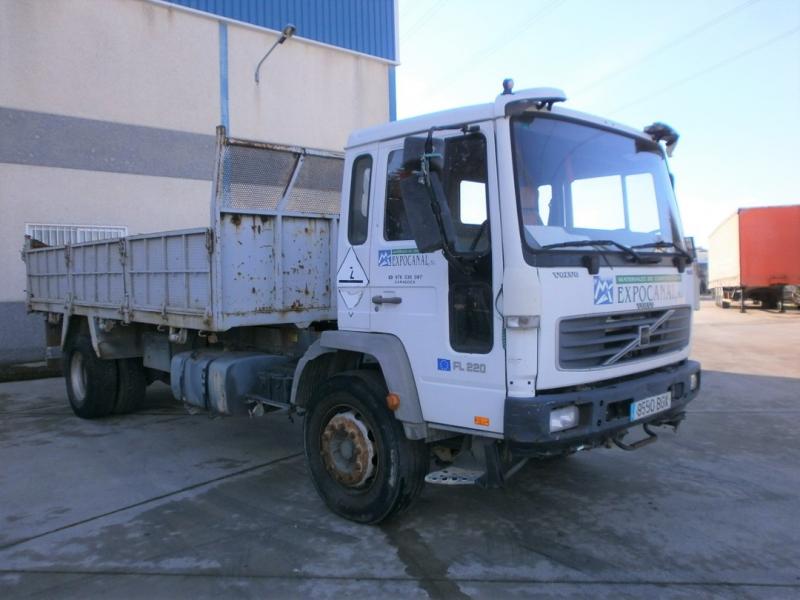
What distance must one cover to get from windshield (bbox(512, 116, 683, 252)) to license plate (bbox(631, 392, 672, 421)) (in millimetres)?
980

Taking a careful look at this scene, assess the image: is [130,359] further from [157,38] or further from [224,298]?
[157,38]

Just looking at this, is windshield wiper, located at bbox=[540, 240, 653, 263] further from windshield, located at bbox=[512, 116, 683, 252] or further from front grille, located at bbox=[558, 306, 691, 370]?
front grille, located at bbox=[558, 306, 691, 370]

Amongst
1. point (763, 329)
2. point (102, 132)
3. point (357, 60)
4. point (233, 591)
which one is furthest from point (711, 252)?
point (233, 591)

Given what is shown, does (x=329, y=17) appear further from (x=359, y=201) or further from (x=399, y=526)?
(x=399, y=526)

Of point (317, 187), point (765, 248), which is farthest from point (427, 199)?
point (765, 248)

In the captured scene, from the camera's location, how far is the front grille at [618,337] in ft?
11.7

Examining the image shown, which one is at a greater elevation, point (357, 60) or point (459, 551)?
point (357, 60)

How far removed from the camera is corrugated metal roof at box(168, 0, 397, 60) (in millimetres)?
14203

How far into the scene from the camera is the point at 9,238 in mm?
11930

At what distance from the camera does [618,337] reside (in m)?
3.84

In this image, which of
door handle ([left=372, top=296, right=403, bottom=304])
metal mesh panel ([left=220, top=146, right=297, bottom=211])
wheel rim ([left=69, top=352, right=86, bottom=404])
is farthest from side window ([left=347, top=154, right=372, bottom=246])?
wheel rim ([left=69, top=352, right=86, bottom=404])

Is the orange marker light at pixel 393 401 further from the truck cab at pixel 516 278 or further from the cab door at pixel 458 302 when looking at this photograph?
the cab door at pixel 458 302

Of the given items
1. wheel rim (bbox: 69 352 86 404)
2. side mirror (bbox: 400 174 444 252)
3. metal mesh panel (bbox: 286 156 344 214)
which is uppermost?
metal mesh panel (bbox: 286 156 344 214)

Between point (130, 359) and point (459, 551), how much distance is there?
5.56 meters
